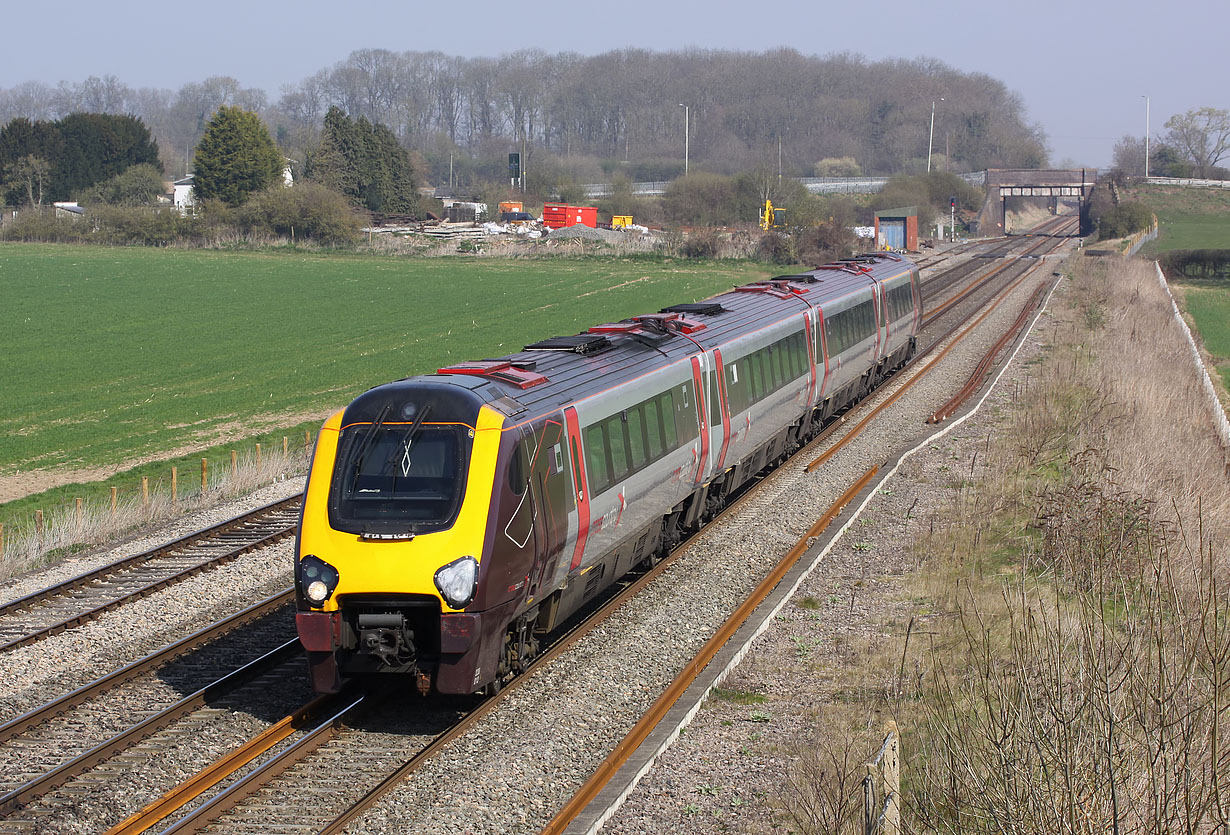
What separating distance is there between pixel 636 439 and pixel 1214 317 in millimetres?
42984

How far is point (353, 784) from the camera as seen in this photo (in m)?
9.27

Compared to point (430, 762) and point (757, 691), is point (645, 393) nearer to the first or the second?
point (757, 691)

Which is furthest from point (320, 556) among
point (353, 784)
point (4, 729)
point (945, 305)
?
point (945, 305)

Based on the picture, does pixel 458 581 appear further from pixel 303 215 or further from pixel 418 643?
pixel 303 215

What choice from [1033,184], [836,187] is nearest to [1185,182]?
[1033,184]

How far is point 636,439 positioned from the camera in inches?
542

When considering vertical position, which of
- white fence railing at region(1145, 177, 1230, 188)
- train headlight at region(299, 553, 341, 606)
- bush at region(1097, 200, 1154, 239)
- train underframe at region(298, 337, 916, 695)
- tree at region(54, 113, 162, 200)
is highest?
tree at region(54, 113, 162, 200)

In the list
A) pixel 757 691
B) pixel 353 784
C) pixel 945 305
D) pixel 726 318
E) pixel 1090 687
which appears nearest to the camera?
pixel 1090 687

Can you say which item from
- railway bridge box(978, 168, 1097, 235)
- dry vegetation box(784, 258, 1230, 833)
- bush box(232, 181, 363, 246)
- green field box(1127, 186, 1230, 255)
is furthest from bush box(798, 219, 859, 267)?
railway bridge box(978, 168, 1097, 235)

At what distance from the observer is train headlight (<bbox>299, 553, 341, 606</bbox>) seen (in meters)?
9.99

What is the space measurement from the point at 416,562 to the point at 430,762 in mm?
1556

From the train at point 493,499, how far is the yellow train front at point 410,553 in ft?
0.04

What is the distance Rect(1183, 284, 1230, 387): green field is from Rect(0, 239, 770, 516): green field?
20.9 m

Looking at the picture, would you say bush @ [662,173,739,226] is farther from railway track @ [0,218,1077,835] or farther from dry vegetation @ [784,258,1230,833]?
railway track @ [0,218,1077,835]
